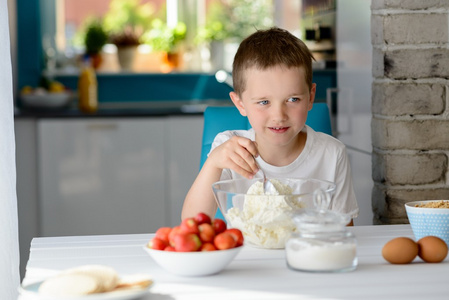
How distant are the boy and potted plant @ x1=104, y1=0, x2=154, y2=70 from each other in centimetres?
274

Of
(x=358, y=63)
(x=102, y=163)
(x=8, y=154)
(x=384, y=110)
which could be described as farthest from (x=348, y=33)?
(x=102, y=163)

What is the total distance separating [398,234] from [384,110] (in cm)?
42

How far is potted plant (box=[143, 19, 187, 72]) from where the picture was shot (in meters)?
4.34

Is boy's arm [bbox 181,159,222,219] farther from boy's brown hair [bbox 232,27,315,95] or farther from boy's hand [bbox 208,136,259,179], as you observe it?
boy's brown hair [bbox 232,27,315,95]

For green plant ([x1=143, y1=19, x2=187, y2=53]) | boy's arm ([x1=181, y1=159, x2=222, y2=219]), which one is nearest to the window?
green plant ([x1=143, y1=19, x2=187, y2=53])

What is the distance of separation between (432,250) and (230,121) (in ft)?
2.81

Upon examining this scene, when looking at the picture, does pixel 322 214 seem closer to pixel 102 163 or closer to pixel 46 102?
pixel 102 163

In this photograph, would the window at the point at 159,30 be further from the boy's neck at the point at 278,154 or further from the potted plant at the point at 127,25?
the boy's neck at the point at 278,154

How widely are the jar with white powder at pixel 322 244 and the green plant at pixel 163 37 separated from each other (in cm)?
333

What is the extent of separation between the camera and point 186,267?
3.59 ft

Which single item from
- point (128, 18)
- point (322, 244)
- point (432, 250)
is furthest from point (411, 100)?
point (128, 18)

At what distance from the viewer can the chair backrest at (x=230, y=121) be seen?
192 centimetres

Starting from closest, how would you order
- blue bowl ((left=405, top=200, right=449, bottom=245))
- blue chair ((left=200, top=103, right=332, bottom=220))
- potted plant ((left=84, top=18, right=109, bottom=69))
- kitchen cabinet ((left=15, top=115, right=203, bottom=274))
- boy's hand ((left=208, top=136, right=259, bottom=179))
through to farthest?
blue bowl ((left=405, top=200, right=449, bottom=245)), boy's hand ((left=208, top=136, right=259, bottom=179)), blue chair ((left=200, top=103, right=332, bottom=220)), kitchen cabinet ((left=15, top=115, right=203, bottom=274)), potted plant ((left=84, top=18, right=109, bottom=69))

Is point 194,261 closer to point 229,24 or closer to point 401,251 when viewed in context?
point 401,251
